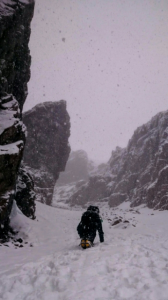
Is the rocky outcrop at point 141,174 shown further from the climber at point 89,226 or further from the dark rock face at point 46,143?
the climber at point 89,226

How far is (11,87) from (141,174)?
66.0 metres

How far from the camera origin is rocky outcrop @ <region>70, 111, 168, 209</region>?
55041mm

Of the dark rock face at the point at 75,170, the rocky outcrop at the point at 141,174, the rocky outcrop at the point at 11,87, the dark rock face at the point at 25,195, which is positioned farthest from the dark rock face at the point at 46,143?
the dark rock face at the point at 75,170

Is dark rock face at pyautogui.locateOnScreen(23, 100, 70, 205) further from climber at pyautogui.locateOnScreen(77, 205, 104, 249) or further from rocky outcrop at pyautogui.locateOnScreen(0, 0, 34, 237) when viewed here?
climber at pyautogui.locateOnScreen(77, 205, 104, 249)

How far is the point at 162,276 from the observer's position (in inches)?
155

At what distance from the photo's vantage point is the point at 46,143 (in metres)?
61.2

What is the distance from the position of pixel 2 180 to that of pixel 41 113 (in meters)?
54.7

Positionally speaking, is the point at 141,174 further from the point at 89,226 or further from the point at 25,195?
the point at 89,226

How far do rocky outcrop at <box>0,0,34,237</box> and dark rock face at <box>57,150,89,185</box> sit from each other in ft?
398

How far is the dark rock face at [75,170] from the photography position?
140587 millimetres

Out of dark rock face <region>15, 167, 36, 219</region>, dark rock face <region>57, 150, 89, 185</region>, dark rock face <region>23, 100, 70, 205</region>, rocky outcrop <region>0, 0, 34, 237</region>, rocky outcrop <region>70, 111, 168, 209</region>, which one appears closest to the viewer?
rocky outcrop <region>0, 0, 34, 237</region>

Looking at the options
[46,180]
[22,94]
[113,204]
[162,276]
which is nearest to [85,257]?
[162,276]

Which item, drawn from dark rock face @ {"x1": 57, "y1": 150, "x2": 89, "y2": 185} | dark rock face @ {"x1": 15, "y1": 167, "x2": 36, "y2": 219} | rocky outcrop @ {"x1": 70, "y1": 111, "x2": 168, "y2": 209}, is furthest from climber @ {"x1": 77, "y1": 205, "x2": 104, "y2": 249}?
dark rock face @ {"x1": 57, "y1": 150, "x2": 89, "y2": 185}

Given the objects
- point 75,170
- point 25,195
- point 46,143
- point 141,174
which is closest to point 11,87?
point 25,195
